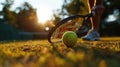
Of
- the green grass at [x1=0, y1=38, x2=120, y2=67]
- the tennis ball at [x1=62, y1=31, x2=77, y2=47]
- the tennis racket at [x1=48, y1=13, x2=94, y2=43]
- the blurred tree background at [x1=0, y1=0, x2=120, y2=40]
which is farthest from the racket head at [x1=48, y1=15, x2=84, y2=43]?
the blurred tree background at [x1=0, y1=0, x2=120, y2=40]

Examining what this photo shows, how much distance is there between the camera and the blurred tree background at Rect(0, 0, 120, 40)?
84.4 feet

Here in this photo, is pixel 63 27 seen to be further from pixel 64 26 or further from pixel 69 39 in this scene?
pixel 69 39

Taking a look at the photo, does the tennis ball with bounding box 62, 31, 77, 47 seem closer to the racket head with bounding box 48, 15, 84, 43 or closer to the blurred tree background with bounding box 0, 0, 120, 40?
the racket head with bounding box 48, 15, 84, 43

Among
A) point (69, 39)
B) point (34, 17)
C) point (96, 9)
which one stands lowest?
point (34, 17)

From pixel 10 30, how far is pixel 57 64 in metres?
22.2

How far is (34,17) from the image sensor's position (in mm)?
64125

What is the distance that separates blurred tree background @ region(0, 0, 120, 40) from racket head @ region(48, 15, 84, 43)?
1666 cm

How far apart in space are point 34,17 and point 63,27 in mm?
58262

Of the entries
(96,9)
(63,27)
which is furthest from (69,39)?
(96,9)

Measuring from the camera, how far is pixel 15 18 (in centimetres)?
5831

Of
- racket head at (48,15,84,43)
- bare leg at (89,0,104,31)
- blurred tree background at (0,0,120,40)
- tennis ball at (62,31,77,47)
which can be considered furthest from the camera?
blurred tree background at (0,0,120,40)

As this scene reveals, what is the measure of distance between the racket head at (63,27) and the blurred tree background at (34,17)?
54.7ft

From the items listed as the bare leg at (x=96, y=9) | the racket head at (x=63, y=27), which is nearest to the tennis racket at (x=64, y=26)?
the racket head at (x=63, y=27)

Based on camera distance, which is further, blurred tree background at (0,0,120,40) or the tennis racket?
blurred tree background at (0,0,120,40)
